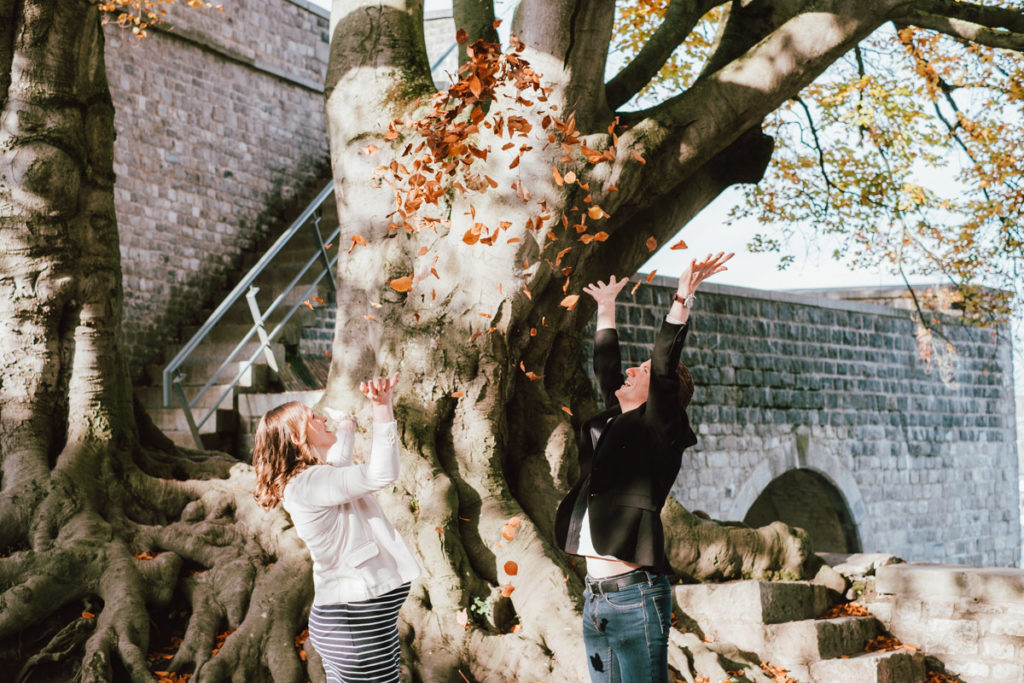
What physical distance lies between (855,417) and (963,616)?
779cm

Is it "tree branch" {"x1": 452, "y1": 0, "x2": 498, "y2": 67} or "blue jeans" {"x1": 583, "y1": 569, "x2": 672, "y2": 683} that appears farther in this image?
"tree branch" {"x1": 452, "y1": 0, "x2": 498, "y2": 67}

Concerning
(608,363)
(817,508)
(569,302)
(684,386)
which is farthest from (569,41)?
(817,508)

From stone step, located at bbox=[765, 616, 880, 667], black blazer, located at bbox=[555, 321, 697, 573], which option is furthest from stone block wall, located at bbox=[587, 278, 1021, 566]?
black blazer, located at bbox=[555, 321, 697, 573]

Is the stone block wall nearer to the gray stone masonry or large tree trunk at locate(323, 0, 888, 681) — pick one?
the gray stone masonry

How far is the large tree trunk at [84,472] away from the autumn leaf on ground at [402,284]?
1.40 meters

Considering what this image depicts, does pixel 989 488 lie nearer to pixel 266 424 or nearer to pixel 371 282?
pixel 371 282

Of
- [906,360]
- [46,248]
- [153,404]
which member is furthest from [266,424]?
[906,360]

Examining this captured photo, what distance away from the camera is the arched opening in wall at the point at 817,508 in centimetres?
1452

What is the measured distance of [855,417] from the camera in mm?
14469

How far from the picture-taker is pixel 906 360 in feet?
50.7

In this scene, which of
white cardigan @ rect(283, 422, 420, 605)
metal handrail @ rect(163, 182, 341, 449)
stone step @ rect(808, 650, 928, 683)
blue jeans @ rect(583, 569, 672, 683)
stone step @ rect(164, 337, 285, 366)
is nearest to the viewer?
blue jeans @ rect(583, 569, 672, 683)

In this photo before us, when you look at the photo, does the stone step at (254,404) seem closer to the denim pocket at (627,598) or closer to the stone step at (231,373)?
the stone step at (231,373)

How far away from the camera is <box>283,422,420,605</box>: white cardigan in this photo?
10.7 feet

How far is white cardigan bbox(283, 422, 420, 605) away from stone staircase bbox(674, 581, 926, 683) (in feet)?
10.9
